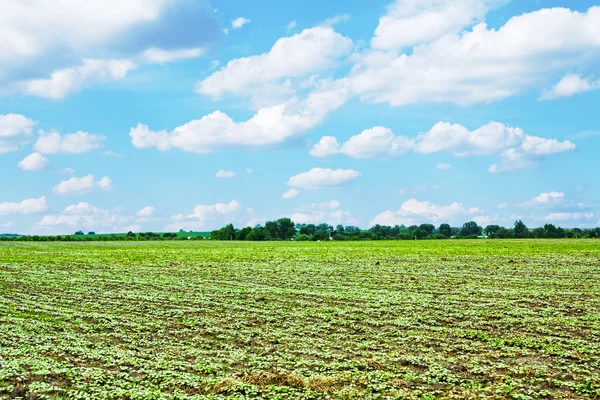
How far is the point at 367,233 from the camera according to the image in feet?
492

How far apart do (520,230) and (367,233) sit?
139 ft

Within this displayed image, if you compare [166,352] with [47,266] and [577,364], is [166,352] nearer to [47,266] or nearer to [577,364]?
[577,364]

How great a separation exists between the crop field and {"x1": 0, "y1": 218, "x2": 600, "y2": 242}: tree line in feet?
360

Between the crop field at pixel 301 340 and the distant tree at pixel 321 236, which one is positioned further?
the distant tree at pixel 321 236

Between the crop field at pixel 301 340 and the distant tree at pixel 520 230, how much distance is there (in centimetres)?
11869

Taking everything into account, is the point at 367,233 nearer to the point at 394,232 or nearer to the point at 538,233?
the point at 394,232

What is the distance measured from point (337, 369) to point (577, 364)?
5052 mm

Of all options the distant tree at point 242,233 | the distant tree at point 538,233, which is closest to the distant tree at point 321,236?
the distant tree at point 242,233

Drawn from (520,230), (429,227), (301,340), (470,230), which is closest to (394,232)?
(429,227)

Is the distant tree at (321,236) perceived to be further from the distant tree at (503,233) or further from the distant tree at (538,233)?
the distant tree at (538,233)

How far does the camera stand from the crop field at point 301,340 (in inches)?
366

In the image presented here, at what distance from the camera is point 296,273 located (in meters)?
29.2

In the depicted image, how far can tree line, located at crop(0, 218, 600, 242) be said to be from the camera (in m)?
128

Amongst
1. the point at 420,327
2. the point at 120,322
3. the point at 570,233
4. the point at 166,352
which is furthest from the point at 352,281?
the point at 570,233
